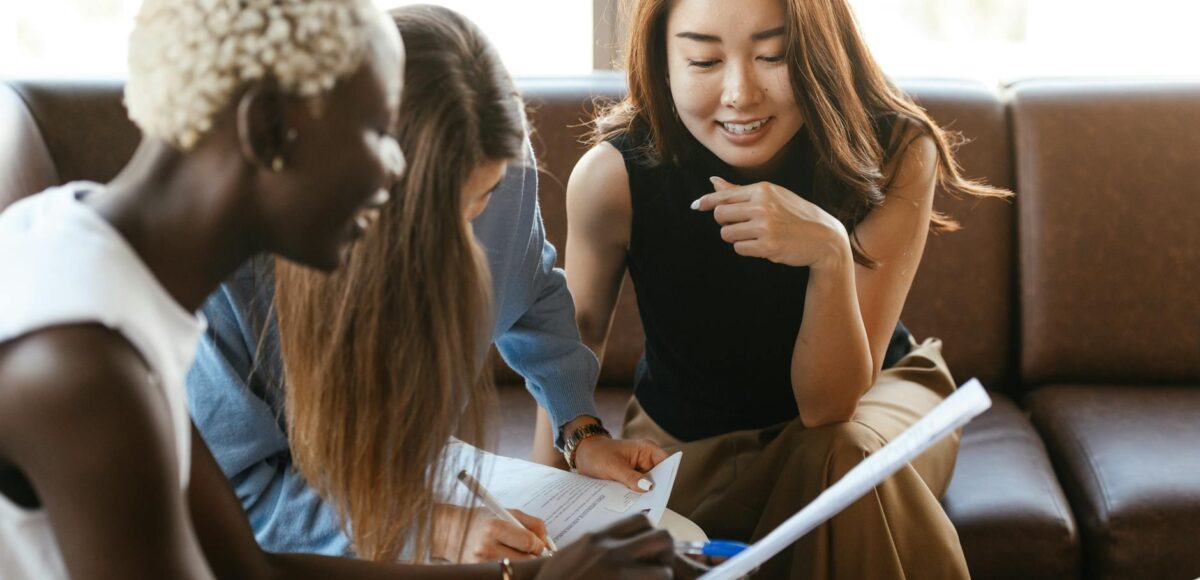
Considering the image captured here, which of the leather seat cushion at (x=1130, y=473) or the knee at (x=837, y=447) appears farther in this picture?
the leather seat cushion at (x=1130, y=473)

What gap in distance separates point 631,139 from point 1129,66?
1.55m

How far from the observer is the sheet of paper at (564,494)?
4.45 feet

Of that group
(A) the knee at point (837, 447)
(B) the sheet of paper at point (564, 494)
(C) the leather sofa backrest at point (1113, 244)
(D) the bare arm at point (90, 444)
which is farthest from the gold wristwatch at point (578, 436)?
(C) the leather sofa backrest at point (1113, 244)

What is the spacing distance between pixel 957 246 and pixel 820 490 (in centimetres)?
97

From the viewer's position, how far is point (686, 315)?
6.17 feet

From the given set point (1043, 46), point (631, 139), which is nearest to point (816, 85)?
point (631, 139)

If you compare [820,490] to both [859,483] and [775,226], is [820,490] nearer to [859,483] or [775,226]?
[775,226]

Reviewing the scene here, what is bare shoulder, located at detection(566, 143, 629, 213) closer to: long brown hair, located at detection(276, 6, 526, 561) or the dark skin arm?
long brown hair, located at detection(276, 6, 526, 561)

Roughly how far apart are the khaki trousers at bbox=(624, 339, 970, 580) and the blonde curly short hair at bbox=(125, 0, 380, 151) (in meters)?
0.96

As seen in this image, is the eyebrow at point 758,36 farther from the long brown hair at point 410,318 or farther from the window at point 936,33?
the window at point 936,33

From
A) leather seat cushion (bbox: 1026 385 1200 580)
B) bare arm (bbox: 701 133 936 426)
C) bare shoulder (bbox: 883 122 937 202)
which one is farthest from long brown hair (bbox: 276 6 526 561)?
leather seat cushion (bbox: 1026 385 1200 580)

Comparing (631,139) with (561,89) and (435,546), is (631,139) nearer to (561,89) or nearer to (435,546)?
(561,89)

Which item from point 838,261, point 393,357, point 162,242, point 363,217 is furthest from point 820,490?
point 162,242

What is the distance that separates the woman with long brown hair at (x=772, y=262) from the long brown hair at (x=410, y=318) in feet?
1.66
